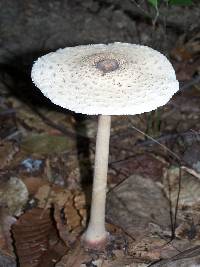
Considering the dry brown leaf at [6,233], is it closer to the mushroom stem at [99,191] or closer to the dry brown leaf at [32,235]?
the dry brown leaf at [32,235]

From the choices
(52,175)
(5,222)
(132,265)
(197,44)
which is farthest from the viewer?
(197,44)

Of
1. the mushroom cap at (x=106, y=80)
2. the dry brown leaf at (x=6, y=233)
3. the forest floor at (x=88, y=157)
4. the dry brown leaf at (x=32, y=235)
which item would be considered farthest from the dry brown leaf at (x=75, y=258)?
the mushroom cap at (x=106, y=80)

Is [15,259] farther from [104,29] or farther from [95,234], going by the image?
[104,29]

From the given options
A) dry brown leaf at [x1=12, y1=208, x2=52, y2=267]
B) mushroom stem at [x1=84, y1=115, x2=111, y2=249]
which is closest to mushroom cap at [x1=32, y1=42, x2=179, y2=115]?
mushroom stem at [x1=84, y1=115, x2=111, y2=249]

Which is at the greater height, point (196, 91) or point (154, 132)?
point (196, 91)

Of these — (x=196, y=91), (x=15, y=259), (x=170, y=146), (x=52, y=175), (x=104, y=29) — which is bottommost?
(x=15, y=259)

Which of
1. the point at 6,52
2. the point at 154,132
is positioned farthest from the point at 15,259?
the point at 6,52

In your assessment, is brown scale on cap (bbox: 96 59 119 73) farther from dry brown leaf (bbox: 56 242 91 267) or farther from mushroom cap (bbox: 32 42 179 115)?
dry brown leaf (bbox: 56 242 91 267)
